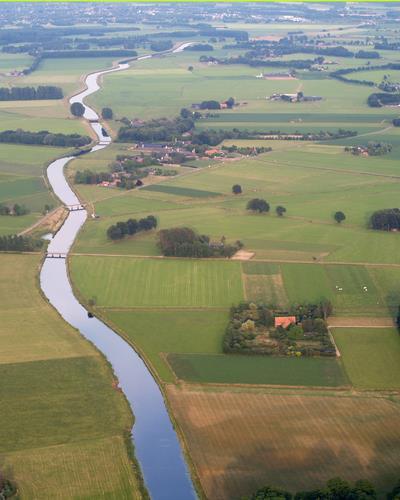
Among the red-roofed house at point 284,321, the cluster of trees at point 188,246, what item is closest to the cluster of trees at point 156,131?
the cluster of trees at point 188,246

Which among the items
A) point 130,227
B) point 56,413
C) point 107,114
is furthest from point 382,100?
point 56,413

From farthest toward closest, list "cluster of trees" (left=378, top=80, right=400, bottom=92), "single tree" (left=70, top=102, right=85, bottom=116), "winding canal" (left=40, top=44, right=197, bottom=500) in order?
"cluster of trees" (left=378, top=80, right=400, bottom=92) < "single tree" (left=70, top=102, right=85, bottom=116) < "winding canal" (left=40, top=44, right=197, bottom=500)

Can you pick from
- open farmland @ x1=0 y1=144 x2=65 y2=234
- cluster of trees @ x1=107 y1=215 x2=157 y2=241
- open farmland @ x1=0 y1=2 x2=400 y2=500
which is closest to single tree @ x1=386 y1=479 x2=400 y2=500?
open farmland @ x1=0 y1=2 x2=400 y2=500

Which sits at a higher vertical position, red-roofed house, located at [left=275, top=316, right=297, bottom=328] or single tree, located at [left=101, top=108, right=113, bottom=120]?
red-roofed house, located at [left=275, top=316, right=297, bottom=328]

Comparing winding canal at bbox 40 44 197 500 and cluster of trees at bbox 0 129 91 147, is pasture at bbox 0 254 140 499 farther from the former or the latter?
cluster of trees at bbox 0 129 91 147

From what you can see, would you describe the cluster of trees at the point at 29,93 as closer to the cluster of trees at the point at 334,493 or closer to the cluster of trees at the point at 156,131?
the cluster of trees at the point at 156,131

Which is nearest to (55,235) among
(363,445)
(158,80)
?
(363,445)

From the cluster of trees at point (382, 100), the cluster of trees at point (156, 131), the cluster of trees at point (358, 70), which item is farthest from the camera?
the cluster of trees at point (358, 70)
